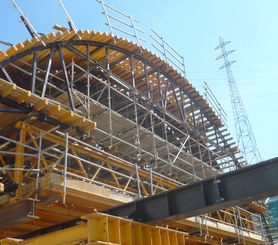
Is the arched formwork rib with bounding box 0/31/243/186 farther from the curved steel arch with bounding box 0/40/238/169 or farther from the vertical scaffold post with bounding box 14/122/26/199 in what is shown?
the vertical scaffold post with bounding box 14/122/26/199

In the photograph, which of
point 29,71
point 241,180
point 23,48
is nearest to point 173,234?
point 241,180

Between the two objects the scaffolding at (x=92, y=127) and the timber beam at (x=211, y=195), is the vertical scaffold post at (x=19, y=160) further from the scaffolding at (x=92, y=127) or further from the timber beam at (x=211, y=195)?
the timber beam at (x=211, y=195)

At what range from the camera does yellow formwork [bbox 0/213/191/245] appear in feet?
24.8

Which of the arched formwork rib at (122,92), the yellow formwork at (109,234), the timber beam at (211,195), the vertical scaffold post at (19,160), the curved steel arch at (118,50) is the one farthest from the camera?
the arched formwork rib at (122,92)

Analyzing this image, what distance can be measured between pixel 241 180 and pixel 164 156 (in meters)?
11.1

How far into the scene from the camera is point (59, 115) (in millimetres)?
11352

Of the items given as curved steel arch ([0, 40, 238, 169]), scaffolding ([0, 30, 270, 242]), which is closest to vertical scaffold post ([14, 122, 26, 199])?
scaffolding ([0, 30, 270, 242])

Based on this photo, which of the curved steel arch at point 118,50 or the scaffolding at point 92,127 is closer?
the scaffolding at point 92,127

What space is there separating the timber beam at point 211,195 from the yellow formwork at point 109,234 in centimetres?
52

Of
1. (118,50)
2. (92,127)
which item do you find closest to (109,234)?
(92,127)

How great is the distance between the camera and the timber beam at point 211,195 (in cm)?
833

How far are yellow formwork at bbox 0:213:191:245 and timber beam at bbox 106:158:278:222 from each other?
519 millimetres

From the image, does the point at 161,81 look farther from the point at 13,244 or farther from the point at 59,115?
the point at 13,244

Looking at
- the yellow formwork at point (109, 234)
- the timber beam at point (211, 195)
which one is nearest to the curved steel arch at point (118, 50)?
the yellow formwork at point (109, 234)
